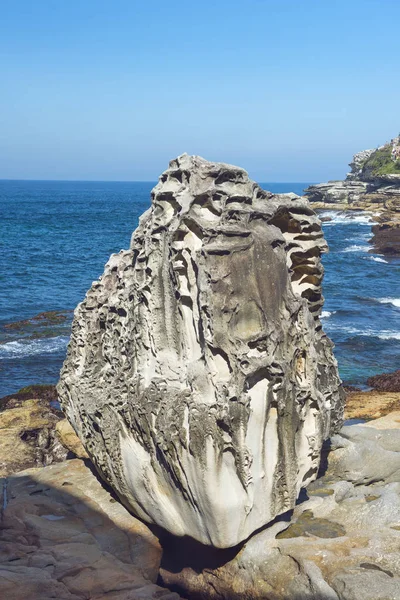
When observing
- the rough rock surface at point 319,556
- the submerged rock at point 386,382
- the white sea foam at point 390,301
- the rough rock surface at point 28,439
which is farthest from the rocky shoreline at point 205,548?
the white sea foam at point 390,301

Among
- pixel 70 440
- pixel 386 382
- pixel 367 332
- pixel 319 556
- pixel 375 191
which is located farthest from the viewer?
pixel 375 191

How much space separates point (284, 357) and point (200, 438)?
1225 millimetres

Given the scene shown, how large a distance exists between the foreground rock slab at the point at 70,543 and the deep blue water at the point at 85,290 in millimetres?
7963

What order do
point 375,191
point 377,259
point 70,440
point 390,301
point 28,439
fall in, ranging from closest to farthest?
point 70,440 → point 28,439 → point 390,301 → point 377,259 → point 375,191

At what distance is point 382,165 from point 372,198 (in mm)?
3396

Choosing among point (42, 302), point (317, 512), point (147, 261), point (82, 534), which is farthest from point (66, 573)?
point (42, 302)

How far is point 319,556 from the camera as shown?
20.5ft

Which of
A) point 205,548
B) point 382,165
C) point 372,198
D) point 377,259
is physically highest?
point 382,165

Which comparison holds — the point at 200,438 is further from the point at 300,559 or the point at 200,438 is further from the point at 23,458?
the point at 23,458

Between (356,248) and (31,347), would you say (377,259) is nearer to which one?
(356,248)

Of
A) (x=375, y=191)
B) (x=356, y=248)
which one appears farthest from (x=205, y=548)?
(x=375, y=191)

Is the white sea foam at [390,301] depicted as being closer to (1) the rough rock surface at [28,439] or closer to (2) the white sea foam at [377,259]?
(2) the white sea foam at [377,259]

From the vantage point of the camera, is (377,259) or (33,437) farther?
(377,259)

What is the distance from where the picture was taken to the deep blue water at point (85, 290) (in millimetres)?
18328
